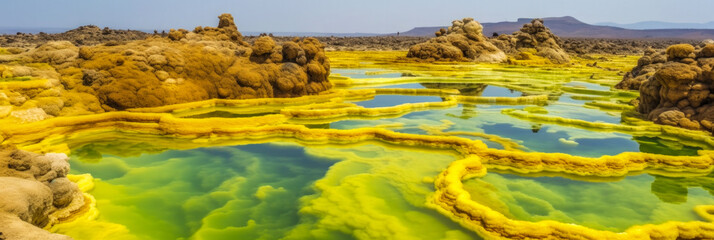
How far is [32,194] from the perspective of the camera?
6223 mm

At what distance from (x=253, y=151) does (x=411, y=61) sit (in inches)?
1299

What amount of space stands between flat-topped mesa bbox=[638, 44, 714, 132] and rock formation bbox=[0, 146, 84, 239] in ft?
56.9

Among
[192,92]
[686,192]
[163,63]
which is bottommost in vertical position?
[686,192]

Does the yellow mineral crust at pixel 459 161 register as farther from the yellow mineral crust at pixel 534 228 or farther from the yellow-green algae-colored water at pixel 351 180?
the yellow-green algae-colored water at pixel 351 180

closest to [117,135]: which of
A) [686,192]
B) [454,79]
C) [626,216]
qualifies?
[626,216]

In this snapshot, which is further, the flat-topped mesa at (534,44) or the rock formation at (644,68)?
the flat-topped mesa at (534,44)

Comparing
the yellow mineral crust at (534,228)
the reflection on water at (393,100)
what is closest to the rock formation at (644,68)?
the reflection on water at (393,100)

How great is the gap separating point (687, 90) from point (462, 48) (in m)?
30.6

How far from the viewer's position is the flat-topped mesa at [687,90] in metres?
14.3

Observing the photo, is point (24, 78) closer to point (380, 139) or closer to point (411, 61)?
point (380, 139)

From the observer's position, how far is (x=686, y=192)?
9.47 metres

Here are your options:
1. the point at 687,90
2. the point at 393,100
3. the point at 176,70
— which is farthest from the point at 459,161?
the point at 176,70

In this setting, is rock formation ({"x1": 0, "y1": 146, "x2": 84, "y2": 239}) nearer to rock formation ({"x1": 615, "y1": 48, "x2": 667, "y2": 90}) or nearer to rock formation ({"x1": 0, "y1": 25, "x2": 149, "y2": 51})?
rock formation ({"x1": 615, "y1": 48, "x2": 667, "y2": 90})

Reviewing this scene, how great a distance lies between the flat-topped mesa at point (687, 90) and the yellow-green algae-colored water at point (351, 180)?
2.29 ft
